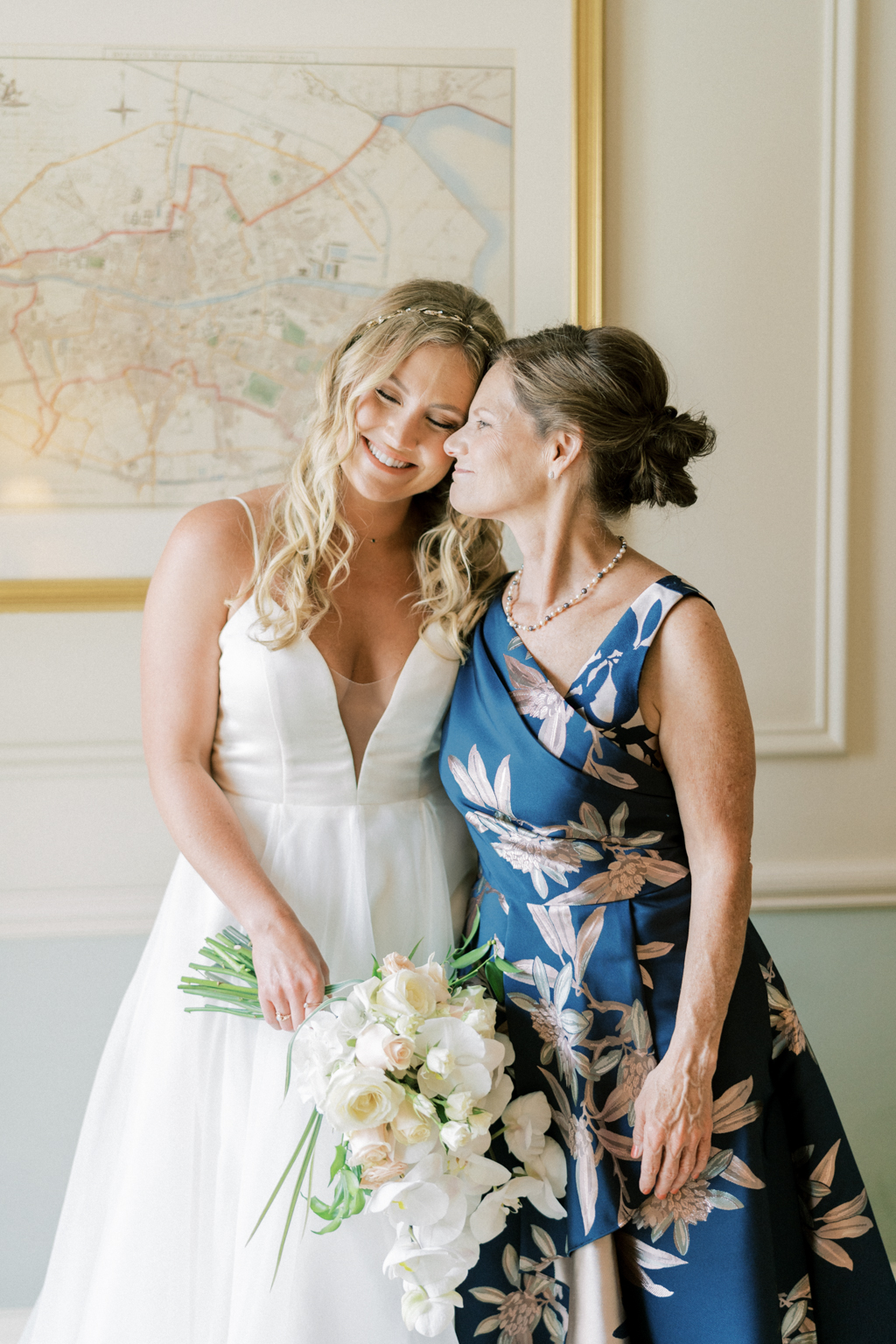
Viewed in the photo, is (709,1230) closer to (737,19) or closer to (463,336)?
(463,336)

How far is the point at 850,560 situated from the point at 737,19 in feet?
3.52

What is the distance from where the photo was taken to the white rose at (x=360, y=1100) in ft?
3.51

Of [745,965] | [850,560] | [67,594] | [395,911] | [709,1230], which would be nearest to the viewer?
[709,1230]

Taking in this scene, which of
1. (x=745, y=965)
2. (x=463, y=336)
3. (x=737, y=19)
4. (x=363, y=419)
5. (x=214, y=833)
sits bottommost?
(x=745, y=965)

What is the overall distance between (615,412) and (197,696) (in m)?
0.71

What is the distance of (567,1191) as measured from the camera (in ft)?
4.22

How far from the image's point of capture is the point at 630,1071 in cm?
128

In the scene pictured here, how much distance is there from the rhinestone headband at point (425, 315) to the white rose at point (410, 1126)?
1083 millimetres

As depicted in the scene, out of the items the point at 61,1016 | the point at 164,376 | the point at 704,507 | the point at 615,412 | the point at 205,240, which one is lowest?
the point at 61,1016

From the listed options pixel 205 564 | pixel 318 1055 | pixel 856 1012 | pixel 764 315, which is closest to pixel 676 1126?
pixel 318 1055

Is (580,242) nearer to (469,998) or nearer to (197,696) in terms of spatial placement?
(197,696)

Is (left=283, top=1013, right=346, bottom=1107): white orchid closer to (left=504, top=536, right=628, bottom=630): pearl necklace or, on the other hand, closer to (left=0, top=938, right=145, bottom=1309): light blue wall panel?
(left=504, top=536, right=628, bottom=630): pearl necklace

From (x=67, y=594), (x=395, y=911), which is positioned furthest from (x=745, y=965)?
(x=67, y=594)

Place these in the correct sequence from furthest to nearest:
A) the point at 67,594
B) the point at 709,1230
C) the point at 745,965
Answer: the point at 67,594, the point at 745,965, the point at 709,1230
